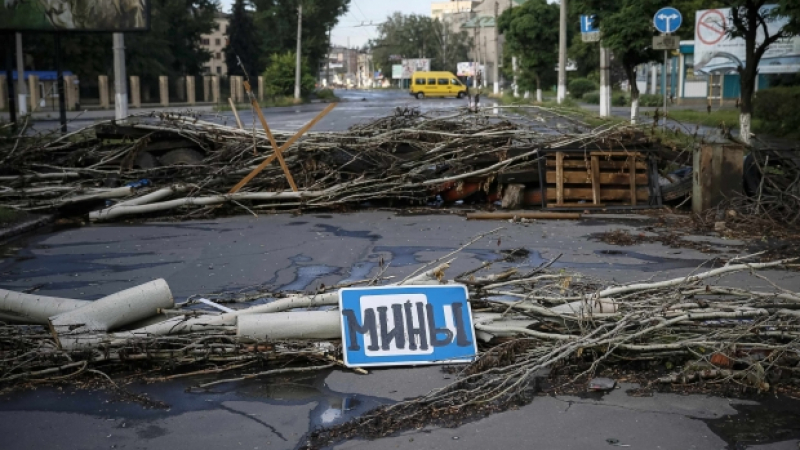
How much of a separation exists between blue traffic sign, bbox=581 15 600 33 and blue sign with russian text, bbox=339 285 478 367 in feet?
91.2

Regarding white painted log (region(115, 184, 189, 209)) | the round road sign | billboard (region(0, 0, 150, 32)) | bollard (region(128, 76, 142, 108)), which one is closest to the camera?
white painted log (region(115, 184, 189, 209))

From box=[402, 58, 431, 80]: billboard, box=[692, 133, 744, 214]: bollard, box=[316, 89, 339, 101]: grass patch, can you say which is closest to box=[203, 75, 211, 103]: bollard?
box=[316, 89, 339, 101]: grass patch

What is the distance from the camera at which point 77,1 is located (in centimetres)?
2162

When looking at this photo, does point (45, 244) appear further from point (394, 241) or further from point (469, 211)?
point (469, 211)

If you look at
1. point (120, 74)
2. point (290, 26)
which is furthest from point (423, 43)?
point (120, 74)

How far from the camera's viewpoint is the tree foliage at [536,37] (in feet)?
192

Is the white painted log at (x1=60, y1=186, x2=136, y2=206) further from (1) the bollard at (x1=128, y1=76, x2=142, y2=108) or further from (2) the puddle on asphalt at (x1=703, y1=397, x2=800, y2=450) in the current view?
(1) the bollard at (x1=128, y1=76, x2=142, y2=108)

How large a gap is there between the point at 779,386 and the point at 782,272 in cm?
432

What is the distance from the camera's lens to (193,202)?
1408 cm

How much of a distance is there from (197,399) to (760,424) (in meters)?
3.47

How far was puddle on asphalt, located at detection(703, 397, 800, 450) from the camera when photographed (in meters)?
5.01

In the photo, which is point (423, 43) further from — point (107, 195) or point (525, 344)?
point (525, 344)

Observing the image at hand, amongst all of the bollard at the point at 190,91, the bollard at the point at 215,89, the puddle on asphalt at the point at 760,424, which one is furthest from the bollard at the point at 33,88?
the puddle on asphalt at the point at 760,424

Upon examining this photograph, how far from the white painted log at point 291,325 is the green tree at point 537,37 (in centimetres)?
5296
